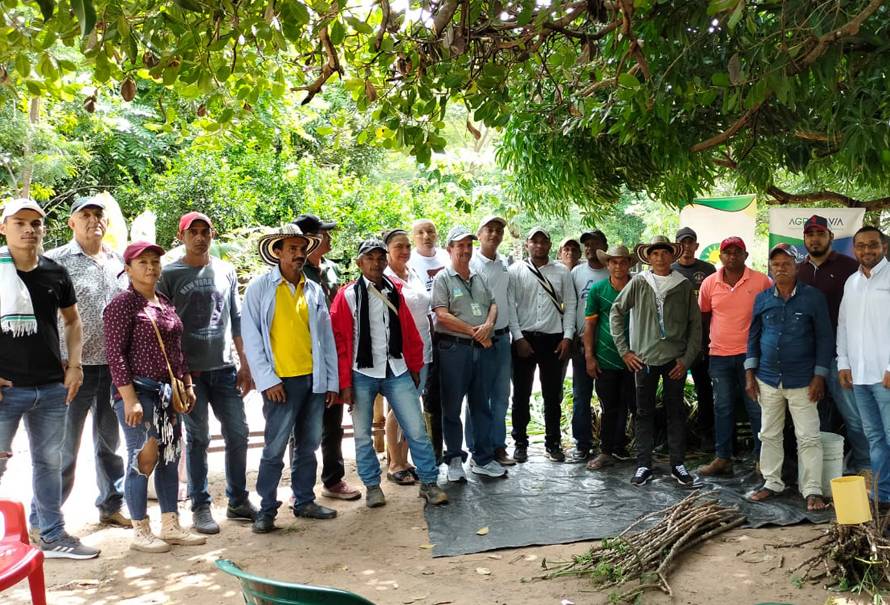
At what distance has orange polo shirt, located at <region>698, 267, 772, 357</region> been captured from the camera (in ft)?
21.1

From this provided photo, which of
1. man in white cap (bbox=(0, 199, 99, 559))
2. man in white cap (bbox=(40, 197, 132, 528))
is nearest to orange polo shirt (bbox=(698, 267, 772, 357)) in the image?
man in white cap (bbox=(40, 197, 132, 528))

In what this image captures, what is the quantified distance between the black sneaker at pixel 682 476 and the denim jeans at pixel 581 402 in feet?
3.49

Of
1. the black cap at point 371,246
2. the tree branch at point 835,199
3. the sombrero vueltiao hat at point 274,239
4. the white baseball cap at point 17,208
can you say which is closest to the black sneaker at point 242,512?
the sombrero vueltiao hat at point 274,239

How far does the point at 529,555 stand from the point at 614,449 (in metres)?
2.33

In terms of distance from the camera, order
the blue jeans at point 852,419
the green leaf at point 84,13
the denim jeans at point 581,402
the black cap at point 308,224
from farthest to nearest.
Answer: the denim jeans at point 581,402
the black cap at point 308,224
the blue jeans at point 852,419
the green leaf at point 84,13

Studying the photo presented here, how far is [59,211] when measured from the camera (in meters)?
15.5

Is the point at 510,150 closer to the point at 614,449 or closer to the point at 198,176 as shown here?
the point at 614,449

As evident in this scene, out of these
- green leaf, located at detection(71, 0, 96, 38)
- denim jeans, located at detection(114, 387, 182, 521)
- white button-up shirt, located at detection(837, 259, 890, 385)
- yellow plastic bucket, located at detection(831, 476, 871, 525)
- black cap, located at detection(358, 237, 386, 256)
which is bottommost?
yellow plastic bucket, located at detection(831, 476, 871, 525)

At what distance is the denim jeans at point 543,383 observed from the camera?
7.16m

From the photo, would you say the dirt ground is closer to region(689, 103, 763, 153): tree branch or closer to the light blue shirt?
the light blue shirt

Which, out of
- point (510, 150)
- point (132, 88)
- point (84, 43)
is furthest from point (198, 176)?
point (84, 43)

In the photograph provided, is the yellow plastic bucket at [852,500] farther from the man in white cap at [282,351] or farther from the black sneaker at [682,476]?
the man in white cap at [282,351]

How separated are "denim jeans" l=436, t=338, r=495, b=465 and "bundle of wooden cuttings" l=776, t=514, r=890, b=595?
2.74m

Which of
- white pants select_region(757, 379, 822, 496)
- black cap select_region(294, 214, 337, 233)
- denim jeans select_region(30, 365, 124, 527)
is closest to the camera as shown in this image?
denim jeans select_region(30, 365, 124, 527)
